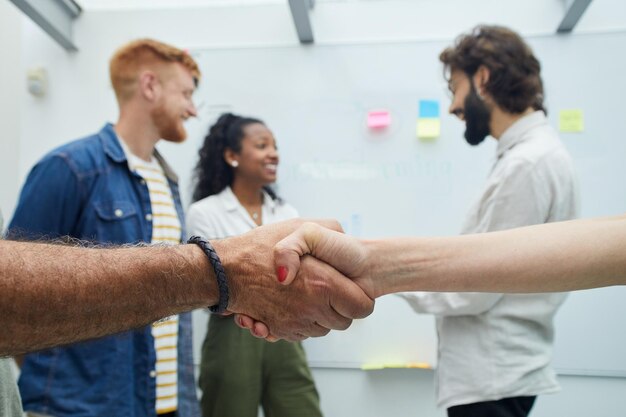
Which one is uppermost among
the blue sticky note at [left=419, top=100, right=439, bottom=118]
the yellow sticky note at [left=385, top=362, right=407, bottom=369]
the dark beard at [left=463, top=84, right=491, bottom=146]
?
the blue sticky note at [left=419, top=100, right=439, bottom=118]

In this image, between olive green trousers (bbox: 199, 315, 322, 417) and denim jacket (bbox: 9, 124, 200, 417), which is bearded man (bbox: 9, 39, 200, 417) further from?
olive green trousers (bbox: 199, 315, 322, 417)

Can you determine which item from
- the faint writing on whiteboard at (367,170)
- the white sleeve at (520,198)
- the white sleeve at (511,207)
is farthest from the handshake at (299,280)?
the faint writing on whiteboard at (367,170)

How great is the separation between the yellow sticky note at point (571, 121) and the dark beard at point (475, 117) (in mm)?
831

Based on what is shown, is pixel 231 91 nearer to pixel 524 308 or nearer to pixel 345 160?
pixel 345 160

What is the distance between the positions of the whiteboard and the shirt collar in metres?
0.85

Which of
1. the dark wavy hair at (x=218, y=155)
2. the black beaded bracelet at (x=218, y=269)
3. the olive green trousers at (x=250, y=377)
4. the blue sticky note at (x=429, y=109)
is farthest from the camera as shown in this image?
the blue sticky note at (x=429, y=109)

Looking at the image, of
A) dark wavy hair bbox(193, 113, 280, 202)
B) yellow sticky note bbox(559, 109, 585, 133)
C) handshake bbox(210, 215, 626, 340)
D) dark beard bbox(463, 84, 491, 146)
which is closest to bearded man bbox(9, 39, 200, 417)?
handshake bbox(210, 215, 626, 340)

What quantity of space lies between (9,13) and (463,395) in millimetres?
2720

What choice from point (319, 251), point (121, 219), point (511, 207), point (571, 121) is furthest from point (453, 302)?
point (571, 121)

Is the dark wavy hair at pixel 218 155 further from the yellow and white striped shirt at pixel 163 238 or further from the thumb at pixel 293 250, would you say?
the thumb at pixel 293 250

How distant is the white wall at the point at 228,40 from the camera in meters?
2.43

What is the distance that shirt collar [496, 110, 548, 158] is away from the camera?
5.10 ft

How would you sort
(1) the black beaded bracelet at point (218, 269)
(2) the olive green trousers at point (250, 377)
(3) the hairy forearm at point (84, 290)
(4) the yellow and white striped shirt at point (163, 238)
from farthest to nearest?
(2) the olive green trousers at point (250, 377)
(4) the yellow and white striped shirt at point (163, 238)
(1) the black beaded bracelet at point (218, 269)
(3) the hairy forearm at point (84, 290)

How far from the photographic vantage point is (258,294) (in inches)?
42.3
